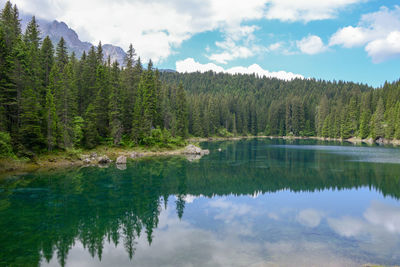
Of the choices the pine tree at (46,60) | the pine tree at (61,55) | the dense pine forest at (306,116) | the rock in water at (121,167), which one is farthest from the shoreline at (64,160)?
the dense pine forest at (306,116)

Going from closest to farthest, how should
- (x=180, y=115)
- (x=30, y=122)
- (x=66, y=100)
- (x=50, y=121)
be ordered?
(x=30, y=122) < (x=50, y=121) < (x=66, y=100) < (x=180, y=115)

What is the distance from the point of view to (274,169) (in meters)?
50.9

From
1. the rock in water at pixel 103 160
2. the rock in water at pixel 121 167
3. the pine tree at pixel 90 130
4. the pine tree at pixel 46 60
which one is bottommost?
the rock in water at pixel 121 167

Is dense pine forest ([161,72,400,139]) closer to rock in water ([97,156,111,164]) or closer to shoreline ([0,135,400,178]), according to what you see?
shoreline ([0,135,400,178])

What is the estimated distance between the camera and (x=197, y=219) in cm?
2453

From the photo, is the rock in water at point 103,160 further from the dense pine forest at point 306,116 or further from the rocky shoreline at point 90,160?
the dense pine forest at point 306,116

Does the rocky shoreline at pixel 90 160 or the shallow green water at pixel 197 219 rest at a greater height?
the rocky shoreline at pixel 90 160

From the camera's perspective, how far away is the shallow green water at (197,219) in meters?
16.9

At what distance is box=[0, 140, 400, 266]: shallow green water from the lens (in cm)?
1688

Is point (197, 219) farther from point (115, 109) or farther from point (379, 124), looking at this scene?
point (379, 124)

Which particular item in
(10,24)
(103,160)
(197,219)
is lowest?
(197,219)

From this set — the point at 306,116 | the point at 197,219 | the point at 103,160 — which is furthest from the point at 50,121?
the point at 306,116

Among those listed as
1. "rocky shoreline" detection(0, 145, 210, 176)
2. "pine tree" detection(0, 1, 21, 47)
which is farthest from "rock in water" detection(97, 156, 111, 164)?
"pine tree" detection(0, 1, 21, 47)

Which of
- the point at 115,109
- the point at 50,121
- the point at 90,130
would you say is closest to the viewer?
the point at 50,121
